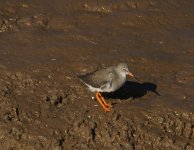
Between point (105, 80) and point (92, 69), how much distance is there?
1.35 m

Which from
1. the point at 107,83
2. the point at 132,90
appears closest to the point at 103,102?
the point at 107,83

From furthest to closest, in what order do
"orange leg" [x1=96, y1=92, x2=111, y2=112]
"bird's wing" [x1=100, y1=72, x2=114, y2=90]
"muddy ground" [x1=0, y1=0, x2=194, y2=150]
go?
"bird's wing" [x1=100, y1=72, x2=114, y2=90] → "orange leg" [x1=96, y1=92, x2=111, y2=112] → "muddy ground" [x1=0, y1=0, x2=194, y2=150]

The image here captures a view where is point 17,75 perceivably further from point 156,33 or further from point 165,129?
point 156,33

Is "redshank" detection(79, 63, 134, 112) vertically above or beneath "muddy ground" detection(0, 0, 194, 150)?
above

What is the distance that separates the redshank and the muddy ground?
Answer: 0.26m

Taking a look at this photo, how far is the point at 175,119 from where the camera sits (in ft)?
45.5

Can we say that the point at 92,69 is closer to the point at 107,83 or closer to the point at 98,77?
the point at 98,77

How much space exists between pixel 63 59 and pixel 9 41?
153 cm

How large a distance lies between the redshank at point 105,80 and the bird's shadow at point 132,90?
2.07 ft

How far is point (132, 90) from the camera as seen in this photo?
1496cm

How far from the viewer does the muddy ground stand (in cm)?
1326

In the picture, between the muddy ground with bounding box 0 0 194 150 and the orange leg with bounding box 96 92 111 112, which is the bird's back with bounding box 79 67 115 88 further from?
the muddy ground with bounding box 0 0 194 150

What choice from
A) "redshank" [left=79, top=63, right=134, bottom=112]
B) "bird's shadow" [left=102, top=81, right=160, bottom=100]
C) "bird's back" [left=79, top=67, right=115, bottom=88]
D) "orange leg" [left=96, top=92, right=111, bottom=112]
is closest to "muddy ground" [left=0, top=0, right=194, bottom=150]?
"bird's shadow" [left=102, top=81, right=160, bottom=100]

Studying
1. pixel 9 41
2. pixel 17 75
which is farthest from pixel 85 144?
pixel 9 41
